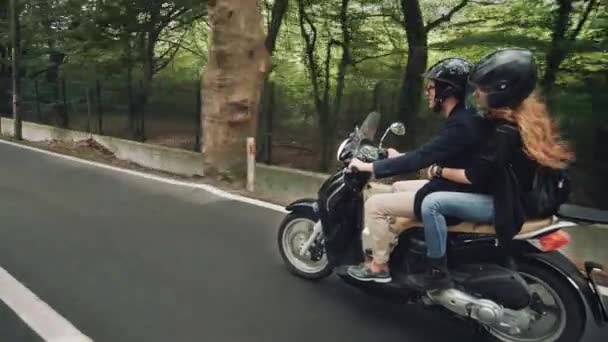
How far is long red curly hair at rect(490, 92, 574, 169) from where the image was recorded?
11.0 ft

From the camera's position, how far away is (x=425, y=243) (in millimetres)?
3754

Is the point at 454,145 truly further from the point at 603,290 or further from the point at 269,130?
the point at 269,130

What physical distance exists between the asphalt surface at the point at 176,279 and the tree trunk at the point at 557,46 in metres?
4.03

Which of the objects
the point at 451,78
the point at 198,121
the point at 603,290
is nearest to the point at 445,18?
the point at 198,121

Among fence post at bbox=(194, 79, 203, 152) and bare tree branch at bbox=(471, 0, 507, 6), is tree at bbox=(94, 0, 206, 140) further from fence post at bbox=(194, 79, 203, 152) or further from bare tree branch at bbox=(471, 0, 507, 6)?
bare tree branch at bbox=(471, 0, 507, 6)

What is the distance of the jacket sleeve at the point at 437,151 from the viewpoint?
3.56 metres

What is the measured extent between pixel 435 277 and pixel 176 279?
224 centimetres

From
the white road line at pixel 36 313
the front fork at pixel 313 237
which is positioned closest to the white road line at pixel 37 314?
the white road line at pixel 36 313

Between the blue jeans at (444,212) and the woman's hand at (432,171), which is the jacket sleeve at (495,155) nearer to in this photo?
the blue jeans at (444,212)

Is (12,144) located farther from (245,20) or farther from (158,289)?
(158,289)

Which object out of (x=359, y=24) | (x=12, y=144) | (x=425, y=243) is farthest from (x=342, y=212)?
(x=12, y=144)

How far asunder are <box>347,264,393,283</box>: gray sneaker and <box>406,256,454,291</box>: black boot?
24 cm

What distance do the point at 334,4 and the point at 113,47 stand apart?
6.68 m

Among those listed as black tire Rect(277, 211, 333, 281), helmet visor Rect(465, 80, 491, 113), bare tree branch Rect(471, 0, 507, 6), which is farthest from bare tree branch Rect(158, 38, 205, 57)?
helmet visor Rect(465, 80, 491, 113)
